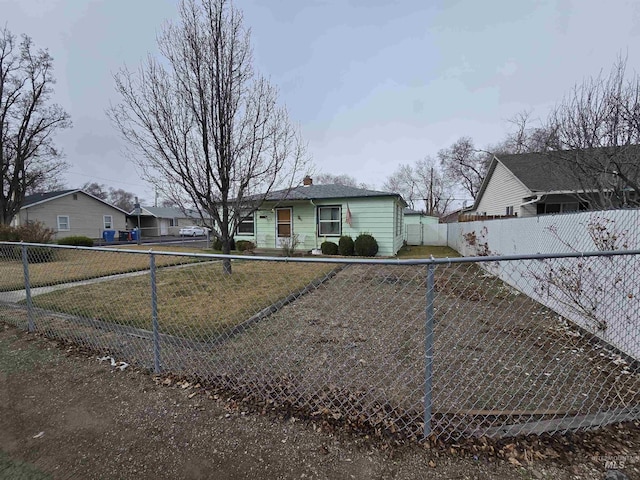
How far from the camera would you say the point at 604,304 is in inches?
136

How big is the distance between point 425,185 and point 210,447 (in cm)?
4767

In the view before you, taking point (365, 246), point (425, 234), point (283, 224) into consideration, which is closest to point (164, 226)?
point (283, 224)

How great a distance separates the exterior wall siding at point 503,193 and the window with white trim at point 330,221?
8806mm

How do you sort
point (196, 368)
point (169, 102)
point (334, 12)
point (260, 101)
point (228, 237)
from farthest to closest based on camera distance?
point (334, 12) → point (228, 237) → point (260, 101) → point (169, 102) → point (196, 368)

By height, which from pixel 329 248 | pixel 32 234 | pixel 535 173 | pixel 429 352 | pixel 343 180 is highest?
pixel 343 180

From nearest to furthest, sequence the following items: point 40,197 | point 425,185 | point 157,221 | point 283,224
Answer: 1. point 283,224
2. point 40,197
3. point 157,221
4. point 425,185

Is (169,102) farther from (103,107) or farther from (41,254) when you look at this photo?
(41,254)

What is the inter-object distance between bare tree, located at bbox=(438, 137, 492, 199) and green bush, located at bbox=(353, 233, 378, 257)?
92.3ft

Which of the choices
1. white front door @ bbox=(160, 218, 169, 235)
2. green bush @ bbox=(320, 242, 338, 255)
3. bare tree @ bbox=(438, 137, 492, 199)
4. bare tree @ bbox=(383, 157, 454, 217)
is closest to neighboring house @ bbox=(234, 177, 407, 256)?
green bush @ bbox=(320, 242, 338, 255)

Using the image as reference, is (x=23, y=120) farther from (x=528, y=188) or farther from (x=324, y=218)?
(x=528, y=188)

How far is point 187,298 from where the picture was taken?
5211mm

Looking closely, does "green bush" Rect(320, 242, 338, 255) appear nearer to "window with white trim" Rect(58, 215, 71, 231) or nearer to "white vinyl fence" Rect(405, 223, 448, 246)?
"white vinyl fence" Rect(405, 223, 448, 246)

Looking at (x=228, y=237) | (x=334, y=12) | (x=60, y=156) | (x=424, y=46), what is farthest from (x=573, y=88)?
(x=60, y=156)

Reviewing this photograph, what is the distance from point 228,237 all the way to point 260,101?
3.34m
